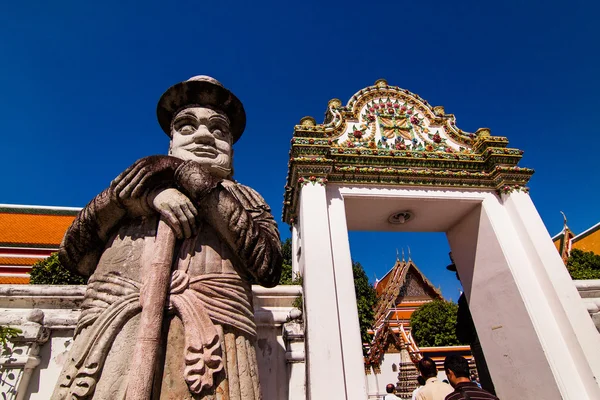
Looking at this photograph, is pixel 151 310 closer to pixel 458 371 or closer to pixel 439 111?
pixel 458 371

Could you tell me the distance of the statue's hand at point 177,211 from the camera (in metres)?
1.78

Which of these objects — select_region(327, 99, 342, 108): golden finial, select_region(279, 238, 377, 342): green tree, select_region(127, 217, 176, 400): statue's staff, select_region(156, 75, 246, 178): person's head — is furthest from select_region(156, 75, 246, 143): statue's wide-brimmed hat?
Result: select_region(279, 238, 377, 342): green tree

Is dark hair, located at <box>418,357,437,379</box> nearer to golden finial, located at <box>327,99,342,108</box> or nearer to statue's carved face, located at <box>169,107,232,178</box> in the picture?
statue's carved face, located at <box>169,107,232,178</box>

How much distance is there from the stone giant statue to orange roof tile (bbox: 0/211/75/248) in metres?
11.6

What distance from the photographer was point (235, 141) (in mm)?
2826

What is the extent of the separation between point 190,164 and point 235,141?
0.98 m

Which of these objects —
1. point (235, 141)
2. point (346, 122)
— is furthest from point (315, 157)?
point (235, 141)

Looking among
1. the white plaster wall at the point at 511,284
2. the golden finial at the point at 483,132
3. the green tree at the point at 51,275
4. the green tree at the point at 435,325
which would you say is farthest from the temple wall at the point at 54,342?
the green tree at the point at 435,325

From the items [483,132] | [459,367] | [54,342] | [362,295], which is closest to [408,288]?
[362,295]

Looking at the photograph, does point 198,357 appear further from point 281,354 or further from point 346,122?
point 346,122

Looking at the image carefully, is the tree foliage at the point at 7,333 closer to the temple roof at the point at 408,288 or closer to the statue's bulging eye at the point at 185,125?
the statue's bulging eye at the point at 185,125

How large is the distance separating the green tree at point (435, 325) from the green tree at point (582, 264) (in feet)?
25.5

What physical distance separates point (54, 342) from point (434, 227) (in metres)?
7.29

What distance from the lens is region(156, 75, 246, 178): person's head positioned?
7.50ft
